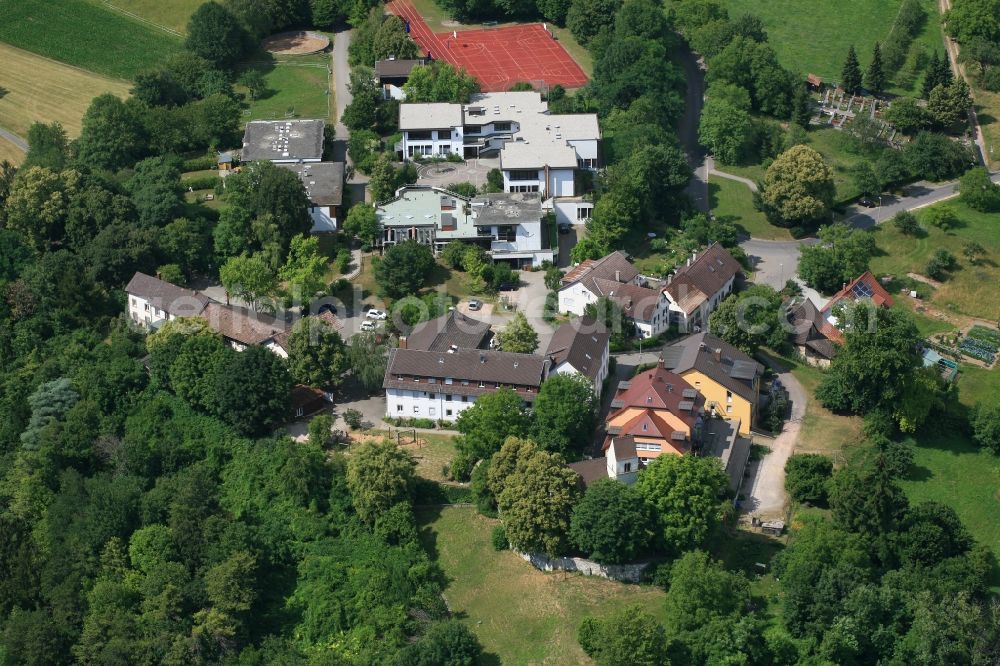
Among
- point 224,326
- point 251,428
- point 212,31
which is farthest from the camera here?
point 212,31

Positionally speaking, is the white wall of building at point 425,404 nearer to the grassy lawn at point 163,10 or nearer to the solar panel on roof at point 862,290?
the solar panel on roof at point 862,290

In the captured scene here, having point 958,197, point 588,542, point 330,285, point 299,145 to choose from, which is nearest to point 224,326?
point 330,285

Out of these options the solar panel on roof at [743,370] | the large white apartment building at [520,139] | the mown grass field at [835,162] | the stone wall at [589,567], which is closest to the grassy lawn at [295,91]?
the large white apartment building at [520,139]

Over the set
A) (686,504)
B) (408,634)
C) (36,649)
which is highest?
(686,504)

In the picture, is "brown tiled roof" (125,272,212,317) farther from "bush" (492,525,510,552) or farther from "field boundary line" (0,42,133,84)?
"field boundary line" (0,42,133,84)

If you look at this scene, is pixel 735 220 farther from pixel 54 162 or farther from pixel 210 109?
pixel 54 162

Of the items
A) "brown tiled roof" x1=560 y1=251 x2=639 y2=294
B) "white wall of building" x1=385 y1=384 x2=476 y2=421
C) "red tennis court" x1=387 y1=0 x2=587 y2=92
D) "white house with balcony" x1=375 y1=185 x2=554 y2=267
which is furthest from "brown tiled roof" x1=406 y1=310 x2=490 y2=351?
"red tennis court" x1=387 y1=0 x2=587 y2=92
